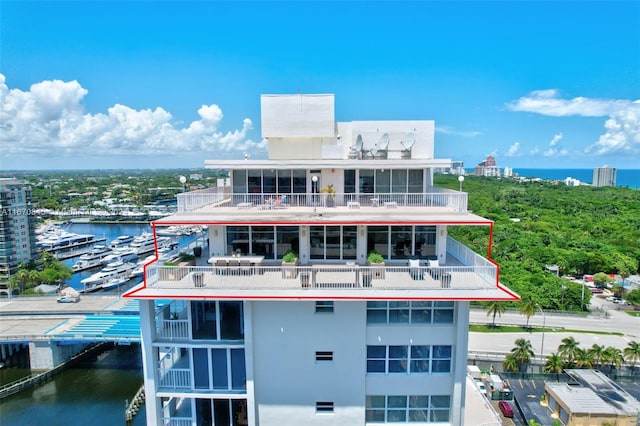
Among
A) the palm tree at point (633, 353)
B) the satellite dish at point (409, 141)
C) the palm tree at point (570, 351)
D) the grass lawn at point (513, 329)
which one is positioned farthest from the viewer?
the grass lawn at point (513, 329)

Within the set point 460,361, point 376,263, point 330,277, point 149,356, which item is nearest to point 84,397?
point 149,356

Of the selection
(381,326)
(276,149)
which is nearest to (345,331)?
(381,326)

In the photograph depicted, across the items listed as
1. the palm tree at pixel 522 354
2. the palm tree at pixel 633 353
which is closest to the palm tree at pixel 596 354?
the palm tree at pixel 633 353

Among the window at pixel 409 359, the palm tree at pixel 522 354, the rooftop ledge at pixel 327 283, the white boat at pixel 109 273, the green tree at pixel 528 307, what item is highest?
the rooftop ledge at pixel 327 283

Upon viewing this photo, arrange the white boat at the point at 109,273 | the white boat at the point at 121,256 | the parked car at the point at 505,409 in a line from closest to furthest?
the parked car at the point at 505,409, the white boat at the point at 109,273, the white boat at the point at 121,256

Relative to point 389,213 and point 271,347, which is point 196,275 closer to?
point 271,347

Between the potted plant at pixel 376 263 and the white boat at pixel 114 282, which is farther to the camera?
the white boat at pixel 114 282

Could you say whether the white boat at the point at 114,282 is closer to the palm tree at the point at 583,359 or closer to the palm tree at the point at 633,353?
the palm tree at the point at 583,359
